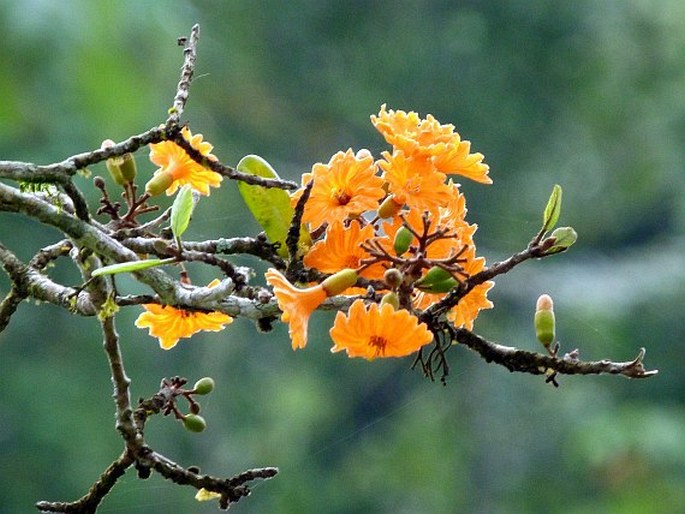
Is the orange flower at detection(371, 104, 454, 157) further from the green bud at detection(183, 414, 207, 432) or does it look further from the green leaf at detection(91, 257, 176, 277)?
the green bud at detection(183, 414, 207, 432)

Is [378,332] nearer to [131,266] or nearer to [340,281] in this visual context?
[340,281]

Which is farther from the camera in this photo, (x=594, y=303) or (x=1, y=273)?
(x=594, y=303)

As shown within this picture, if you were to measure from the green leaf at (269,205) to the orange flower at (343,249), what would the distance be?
0.03 metres

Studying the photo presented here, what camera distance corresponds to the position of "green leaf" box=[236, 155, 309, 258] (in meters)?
1.22

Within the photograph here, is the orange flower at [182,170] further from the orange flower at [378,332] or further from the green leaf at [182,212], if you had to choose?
the orange flower at [378,332]

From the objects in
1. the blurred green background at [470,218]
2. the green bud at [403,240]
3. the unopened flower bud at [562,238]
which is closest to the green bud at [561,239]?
the unopened flower bud at [562,238]

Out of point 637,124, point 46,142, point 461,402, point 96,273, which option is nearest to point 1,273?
point 46,142

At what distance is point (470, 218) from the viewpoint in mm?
10891

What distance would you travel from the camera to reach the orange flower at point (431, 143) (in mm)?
1153

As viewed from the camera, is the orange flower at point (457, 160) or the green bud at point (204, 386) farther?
the green bud at point (204, 386)

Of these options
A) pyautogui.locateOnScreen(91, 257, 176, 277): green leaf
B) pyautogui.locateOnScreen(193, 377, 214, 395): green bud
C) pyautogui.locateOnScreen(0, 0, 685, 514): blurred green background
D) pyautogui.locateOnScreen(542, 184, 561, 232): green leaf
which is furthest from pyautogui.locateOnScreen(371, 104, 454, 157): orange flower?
pyautogui.locateOnScreen(0, 0, 685, 514): blurred green background

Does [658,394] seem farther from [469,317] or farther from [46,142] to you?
[469,317]

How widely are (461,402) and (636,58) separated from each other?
551 cm

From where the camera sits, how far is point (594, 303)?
42.4 feet
